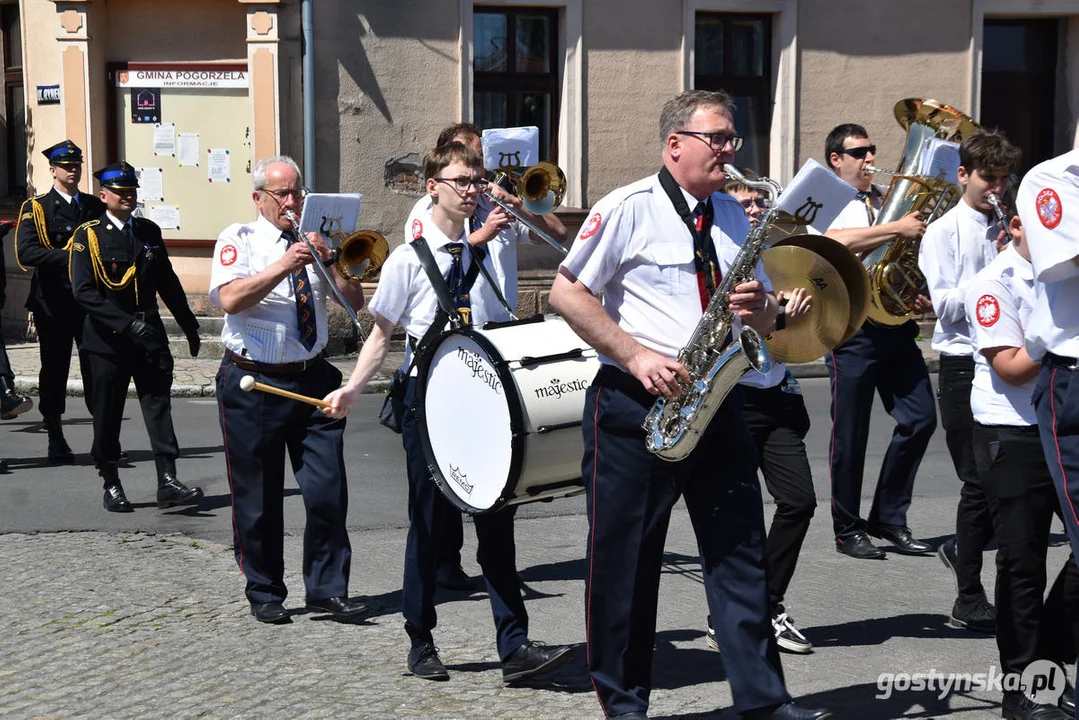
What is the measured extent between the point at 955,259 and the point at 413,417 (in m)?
2.54

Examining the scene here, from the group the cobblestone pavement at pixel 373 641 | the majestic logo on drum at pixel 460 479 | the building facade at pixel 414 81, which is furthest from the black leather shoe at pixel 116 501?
the building facade at pixel 414 81

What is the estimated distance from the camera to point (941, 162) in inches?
308

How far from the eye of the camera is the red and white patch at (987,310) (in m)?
5.18

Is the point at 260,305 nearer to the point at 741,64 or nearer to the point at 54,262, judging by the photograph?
the point at 54,262

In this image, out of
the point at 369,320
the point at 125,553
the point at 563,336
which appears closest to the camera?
the point at 563,336

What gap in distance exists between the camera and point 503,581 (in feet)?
19.0

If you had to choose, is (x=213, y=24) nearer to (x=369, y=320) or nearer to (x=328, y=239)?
(x=369, y=320)

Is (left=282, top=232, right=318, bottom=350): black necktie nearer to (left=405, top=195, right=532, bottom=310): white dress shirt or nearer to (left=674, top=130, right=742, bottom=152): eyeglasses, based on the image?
(left=405, top=195, right=532, bottom=310): white dress shirt

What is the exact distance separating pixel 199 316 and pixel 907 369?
9.77 meters

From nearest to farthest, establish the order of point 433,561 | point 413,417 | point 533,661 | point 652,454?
point 652,454
point 533,661
point 433,561
point 413,417

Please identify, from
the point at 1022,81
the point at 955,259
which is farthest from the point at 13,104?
the point at 955,259

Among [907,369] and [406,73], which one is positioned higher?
[406,73]

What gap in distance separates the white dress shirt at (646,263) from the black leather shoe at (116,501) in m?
4.82

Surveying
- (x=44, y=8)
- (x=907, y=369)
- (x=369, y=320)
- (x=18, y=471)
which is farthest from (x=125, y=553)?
(x=44, y=8)
